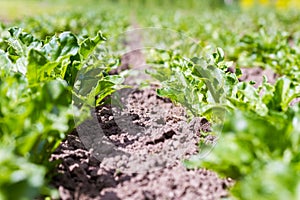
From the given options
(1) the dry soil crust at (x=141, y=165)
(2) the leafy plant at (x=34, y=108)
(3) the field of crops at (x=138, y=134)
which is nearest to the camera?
(2) the leafy plant at (x=34, y=108)

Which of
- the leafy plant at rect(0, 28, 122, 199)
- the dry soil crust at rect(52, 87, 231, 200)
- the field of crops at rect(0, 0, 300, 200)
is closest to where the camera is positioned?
the leafy plant at rect(0, 28, 122, 199)

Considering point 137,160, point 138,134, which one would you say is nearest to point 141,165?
point 137,160

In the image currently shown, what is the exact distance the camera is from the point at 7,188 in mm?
1729

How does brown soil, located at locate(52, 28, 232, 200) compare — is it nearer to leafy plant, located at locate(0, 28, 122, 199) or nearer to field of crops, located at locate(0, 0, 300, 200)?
field of crops, located at locate(0, 0, 300, 200)

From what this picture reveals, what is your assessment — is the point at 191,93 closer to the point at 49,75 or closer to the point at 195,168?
the point at 195,168

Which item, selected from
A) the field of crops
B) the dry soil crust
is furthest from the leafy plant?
the dry soil crust

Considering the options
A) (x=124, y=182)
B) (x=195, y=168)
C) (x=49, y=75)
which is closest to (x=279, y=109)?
(x=195, y=168)

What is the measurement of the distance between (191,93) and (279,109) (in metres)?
1.01

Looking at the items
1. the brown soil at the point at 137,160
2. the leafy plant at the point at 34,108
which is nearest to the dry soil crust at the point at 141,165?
the brown soil at the point at 137,160

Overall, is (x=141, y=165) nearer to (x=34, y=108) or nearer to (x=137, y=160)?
(x=137, y=160)

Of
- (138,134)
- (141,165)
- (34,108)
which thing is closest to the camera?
(34,108)

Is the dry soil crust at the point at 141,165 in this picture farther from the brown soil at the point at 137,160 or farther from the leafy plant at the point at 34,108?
the leafy plant at the point at 34,108

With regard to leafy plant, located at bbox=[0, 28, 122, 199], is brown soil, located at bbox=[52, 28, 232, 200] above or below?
below

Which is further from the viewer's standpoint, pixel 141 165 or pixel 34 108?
pixel 141 165
